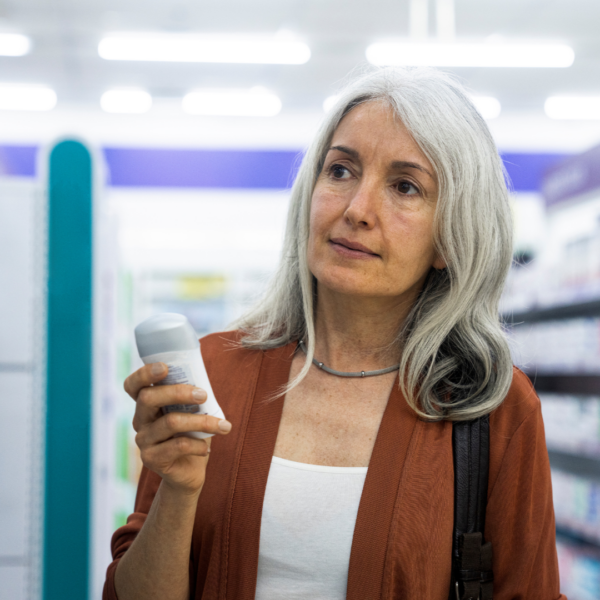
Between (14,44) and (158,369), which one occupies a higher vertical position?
(14,44)

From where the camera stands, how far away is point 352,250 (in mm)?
1339

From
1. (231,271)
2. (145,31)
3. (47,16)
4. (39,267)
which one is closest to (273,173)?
(231,271)

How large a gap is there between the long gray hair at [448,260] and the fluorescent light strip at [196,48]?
4897 millimetres

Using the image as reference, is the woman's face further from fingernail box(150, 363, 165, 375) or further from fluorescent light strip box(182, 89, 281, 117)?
fluorescent light strip box(182, 89, 281, 117)

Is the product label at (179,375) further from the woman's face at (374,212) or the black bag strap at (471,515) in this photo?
the black bag strap at (471,515)

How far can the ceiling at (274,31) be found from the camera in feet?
18.0

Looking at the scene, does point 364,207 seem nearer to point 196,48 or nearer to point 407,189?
point 407,189

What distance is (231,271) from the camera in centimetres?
675

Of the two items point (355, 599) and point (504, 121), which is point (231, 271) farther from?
point (355, 599)

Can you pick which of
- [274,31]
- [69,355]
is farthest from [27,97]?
[69,355]

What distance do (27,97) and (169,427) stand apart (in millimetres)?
7430

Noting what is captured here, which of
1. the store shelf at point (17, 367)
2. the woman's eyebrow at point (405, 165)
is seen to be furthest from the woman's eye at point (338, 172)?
the store shelf at point (17, 367)

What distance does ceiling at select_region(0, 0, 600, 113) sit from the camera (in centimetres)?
550

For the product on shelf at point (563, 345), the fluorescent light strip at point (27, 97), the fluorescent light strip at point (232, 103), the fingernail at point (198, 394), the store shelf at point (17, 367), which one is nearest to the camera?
the fingernail at point (198, 394)
